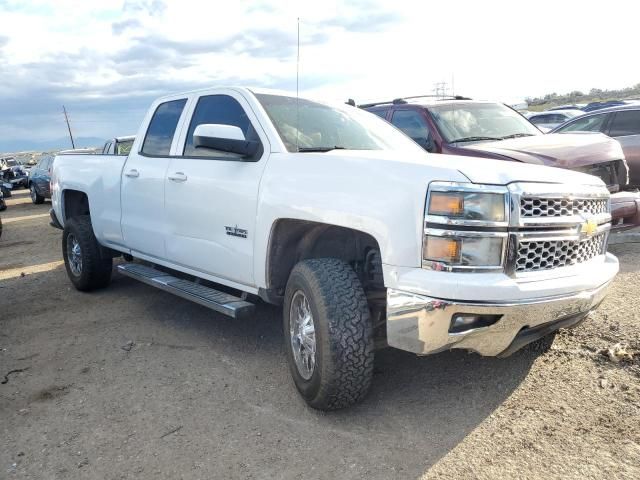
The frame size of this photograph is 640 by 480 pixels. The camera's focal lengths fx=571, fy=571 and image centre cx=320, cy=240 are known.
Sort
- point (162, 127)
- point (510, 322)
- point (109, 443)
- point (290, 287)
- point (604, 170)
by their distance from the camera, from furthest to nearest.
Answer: point (604, 170), point (162, 127), point (290, 287), point (109, 443), point (510, 322)

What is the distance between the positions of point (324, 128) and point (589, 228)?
6.49 ft

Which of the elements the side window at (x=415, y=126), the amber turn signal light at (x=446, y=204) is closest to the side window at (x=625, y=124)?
the side window at (x=415, y=126)

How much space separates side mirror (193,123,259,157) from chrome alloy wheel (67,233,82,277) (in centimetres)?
332

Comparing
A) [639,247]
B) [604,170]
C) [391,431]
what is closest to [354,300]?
[391,431]

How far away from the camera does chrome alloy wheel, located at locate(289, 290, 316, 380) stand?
3.49m

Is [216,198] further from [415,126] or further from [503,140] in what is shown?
[503,140]

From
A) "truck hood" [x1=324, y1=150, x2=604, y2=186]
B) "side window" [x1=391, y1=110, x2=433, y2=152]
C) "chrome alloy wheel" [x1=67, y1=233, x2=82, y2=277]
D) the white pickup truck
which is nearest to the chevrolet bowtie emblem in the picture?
the white pickup truck

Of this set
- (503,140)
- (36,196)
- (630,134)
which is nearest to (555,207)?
(503,140)

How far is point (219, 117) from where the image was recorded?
14.9 ft

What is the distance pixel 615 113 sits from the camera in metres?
9.55

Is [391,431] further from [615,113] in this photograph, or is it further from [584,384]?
[615,113]

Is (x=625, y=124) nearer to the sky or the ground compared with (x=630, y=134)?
nearer to the sky

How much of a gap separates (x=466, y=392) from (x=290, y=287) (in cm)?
131

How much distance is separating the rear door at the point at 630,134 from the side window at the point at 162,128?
705 centimetres
